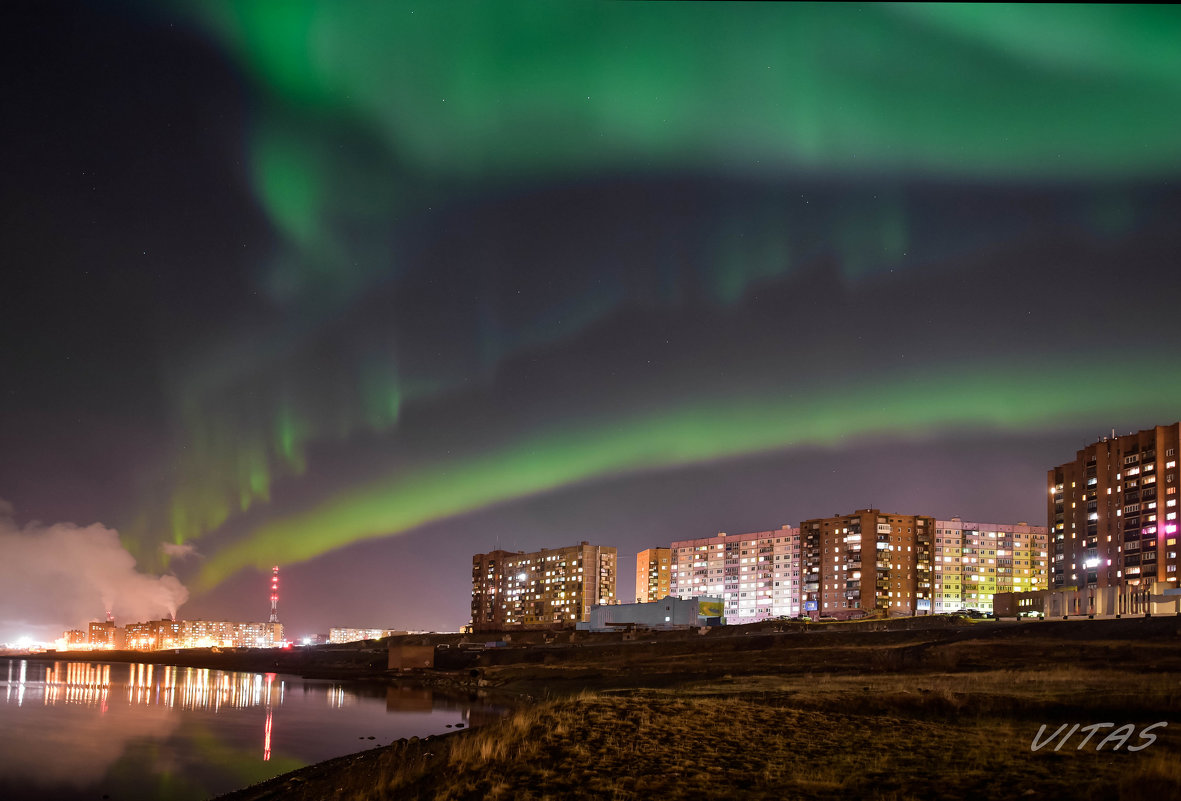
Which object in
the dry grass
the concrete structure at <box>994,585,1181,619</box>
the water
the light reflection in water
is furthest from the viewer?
the concrete structure at <box>994,585,1181,619</box>

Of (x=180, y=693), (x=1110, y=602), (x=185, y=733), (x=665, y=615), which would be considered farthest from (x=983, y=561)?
(x=185, y=733)

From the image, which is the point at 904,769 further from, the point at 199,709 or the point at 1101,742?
the point at 199,709

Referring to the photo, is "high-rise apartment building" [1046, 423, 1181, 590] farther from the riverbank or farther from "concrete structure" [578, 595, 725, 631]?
the riverbank

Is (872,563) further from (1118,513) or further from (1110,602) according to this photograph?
(1110,602)

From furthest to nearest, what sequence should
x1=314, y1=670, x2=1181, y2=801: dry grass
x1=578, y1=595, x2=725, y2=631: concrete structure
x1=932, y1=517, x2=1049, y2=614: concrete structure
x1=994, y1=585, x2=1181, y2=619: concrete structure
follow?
1. x1=932, y1=517, x2=1049, y2=614: concrete structure
2. x1=578, y1=595, x2=725, y2=631: concrete structure
3. x1=994, y1=585, x2=1181, y2=619: concrete structure
4. x1=314, y1=670, x2=1181, y2=801: dry grass

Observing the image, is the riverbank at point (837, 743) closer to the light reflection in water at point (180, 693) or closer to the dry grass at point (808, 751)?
the dry grass at point (808, 751)

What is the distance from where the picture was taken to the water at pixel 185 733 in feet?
102

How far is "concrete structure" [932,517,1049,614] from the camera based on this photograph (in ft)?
606

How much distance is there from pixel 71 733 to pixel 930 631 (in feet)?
172

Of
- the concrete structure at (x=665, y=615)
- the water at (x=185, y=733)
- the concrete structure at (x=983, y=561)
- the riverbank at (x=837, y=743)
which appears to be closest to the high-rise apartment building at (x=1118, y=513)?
the concrete structure at (x=983, y=561)

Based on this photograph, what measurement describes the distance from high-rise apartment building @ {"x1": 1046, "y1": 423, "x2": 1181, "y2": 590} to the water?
350 ft

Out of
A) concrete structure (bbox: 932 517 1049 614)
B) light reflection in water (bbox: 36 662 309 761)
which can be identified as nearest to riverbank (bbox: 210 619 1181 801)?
light reflection in water (bbox: 36 662 309 761)

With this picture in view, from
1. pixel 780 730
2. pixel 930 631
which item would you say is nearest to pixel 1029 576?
pixel 930 631

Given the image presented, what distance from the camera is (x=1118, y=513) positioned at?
435 ft
